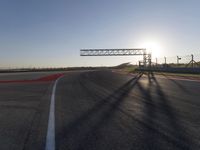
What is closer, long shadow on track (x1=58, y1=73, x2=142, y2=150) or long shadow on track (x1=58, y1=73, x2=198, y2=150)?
long shadow on track (x1=58, y1=73, x2=198, y2=150)

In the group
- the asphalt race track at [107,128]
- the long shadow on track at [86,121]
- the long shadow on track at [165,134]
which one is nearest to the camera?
the long shadow on track at [165,134]

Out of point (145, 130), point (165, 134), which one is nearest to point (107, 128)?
point (145, 130)

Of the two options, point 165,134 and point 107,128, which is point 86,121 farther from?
point 165,134

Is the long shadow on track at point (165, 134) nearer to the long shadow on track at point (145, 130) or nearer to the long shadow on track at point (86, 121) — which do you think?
the long shadow on track at point (145, 130)

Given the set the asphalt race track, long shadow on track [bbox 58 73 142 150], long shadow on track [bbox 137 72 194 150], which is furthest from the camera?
long shadow on track [bbox 58 73 142 150]

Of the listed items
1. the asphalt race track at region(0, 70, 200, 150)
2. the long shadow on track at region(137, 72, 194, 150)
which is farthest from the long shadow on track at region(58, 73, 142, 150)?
the long shadow on track at region(137, 72, 194, 150)

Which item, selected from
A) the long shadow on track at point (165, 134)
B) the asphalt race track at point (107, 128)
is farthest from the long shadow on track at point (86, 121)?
the long shadow on track at point (165, 134)

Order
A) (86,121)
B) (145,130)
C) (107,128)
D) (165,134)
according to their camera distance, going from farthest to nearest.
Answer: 1. (86,121)
2. (107,128)
3. (145,130)
4. (165,134)

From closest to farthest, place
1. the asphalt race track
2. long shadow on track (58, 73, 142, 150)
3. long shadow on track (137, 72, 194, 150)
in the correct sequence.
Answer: long shadow on track (137, 72, 194, 150) < the asphalt race track < long shadow on track (58, 73, 142, 150)

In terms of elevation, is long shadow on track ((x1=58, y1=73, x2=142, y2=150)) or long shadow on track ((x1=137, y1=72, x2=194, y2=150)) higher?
long shadow on track ((x1=137, y1=72, x2=194, y2=150))

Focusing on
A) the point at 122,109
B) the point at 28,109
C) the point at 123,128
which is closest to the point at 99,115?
the point at 122,109

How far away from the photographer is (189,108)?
24.1 feet

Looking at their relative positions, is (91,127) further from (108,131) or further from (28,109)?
(28,109)

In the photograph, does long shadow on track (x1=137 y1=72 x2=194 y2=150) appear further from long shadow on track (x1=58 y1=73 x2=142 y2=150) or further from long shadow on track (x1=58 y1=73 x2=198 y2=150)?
long shadow on track (x1=58 y1=73 x2=142 y2=150)
